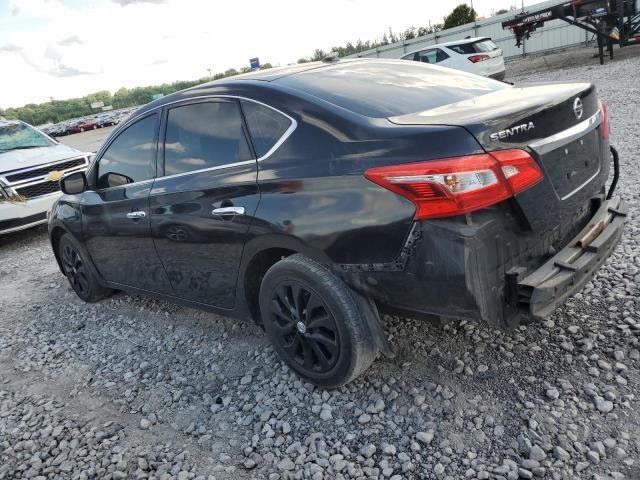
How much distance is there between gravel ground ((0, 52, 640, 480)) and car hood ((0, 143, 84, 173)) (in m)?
4.48

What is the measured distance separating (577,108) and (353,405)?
1.93 metres

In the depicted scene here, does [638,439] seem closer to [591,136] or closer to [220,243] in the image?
[591,136]

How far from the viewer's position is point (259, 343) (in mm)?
3564

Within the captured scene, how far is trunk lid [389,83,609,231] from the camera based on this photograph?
2229 millimetres

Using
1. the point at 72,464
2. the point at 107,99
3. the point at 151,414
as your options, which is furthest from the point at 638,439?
the point at 107,99

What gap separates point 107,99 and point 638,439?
88563 millimetres

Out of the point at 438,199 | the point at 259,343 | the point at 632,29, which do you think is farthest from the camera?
the point at 632,29

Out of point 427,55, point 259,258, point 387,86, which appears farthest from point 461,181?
point 427,55

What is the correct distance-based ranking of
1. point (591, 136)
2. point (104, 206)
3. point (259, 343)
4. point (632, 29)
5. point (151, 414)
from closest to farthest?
point (591, 136) < point (151, 414) < point (259, 343) < point (104, 206) < point (632, 29)

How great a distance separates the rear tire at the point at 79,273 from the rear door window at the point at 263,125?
2.56m

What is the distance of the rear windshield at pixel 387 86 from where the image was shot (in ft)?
8.76

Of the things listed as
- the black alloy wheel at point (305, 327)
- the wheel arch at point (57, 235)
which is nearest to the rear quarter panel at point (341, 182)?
the black alloy wheel at point (305, 327)

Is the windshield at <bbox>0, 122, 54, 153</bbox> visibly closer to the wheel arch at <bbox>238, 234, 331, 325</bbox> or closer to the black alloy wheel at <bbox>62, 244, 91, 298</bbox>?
the black alloy wheel at <bbox>62, 244, 91, 298</bbox>

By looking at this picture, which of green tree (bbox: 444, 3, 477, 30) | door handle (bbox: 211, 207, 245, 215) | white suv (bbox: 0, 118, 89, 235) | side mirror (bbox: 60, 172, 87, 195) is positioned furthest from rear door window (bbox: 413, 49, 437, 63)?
green tree (bbox: 444, 3, 477, 30)
